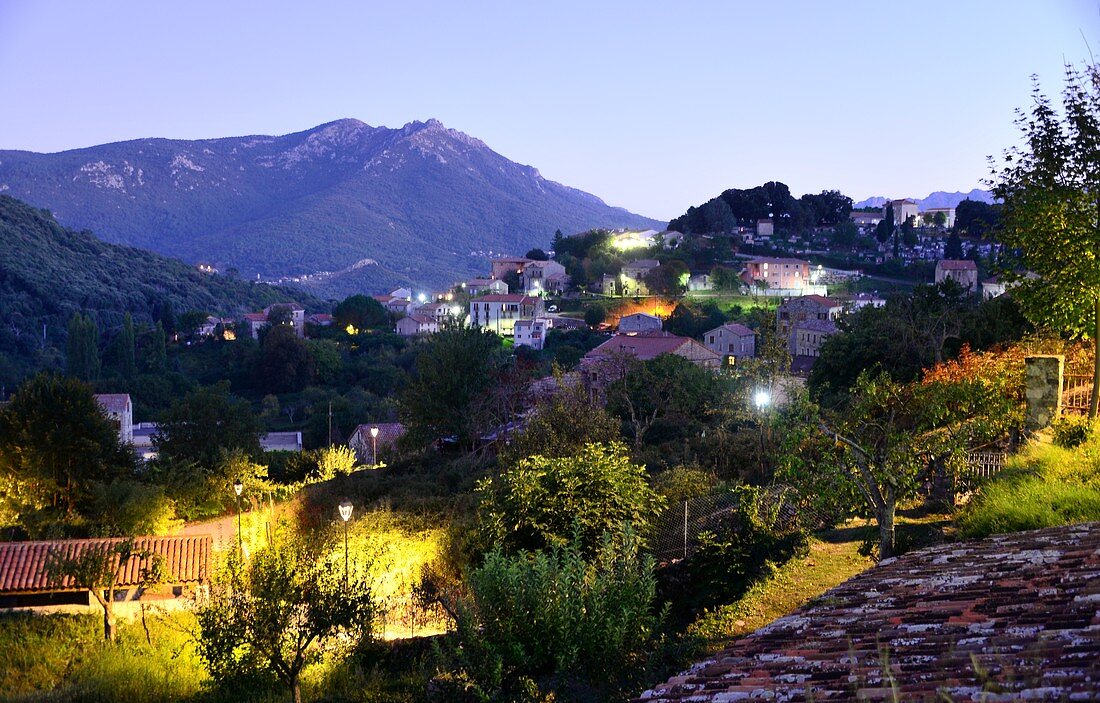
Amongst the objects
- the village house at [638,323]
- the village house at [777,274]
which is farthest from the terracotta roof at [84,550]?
the village house at [777,274]

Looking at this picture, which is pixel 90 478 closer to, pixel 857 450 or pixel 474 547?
pixel 474 547

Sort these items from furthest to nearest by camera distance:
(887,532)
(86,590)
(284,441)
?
(284,441) → (86,590) → (887,532)

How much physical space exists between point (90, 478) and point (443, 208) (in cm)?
17213

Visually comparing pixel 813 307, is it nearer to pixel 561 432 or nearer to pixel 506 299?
pixel 506 299

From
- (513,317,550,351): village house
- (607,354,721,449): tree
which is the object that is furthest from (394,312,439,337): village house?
(607,354,721,449): tree

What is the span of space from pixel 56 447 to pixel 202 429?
17.8 feet

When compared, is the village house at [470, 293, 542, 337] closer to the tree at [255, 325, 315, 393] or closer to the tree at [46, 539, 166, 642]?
the tree at [255, 325, 315, 393]

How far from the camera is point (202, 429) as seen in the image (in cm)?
2508

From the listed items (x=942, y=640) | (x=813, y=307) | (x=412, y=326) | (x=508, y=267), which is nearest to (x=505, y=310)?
(x=412, y=326)

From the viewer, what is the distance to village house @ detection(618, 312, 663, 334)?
61.0 meters

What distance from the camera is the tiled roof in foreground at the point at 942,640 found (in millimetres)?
2549

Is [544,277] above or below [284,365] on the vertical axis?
above

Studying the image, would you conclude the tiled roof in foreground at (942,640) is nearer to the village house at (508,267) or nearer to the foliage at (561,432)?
the foliage at (561,432)

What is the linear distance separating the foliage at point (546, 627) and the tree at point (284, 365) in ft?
170
